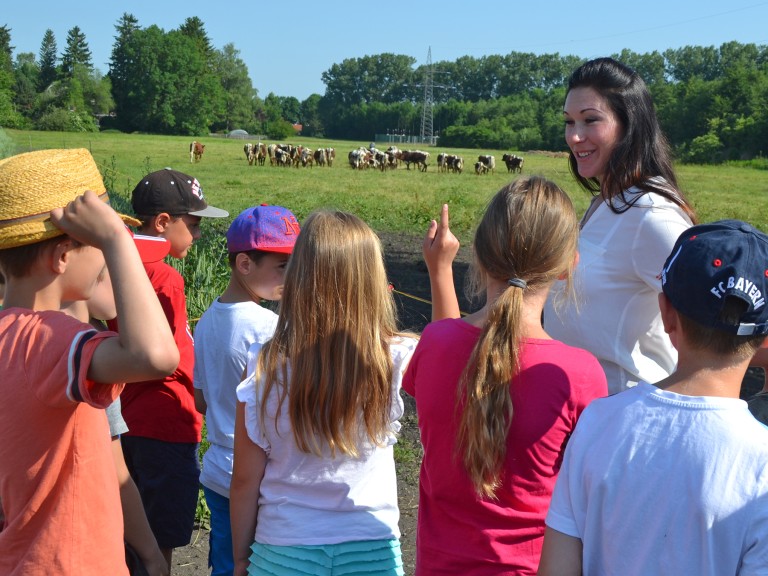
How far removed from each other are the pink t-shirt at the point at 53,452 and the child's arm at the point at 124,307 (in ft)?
0.21

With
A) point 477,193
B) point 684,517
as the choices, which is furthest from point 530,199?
point 477,193

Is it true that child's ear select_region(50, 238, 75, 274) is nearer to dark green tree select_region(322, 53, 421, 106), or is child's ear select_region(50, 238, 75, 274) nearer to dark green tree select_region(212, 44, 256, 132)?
dark green tree select_region(212, 44, 256, 132)

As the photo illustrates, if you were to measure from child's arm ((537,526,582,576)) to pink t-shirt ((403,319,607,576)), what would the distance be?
0.87 ft

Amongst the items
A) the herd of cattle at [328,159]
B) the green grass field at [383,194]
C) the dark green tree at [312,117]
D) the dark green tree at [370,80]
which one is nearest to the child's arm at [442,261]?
the green grass field at [383,194]

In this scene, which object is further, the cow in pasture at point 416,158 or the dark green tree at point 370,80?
the dark green tree at point 370,80

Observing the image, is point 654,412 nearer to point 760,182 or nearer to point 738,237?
point 738,237

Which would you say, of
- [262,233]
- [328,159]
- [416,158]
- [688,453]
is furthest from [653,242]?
[416,158]

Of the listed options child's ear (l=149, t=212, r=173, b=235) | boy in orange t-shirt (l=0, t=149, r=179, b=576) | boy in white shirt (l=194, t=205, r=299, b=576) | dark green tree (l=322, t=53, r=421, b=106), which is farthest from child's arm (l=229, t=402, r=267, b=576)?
dark green tree (l=322, t=53, r=421, b=106)

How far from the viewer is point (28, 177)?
172 centimetres

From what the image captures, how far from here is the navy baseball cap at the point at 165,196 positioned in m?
3.44

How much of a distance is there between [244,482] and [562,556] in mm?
923

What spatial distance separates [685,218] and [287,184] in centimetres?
2381

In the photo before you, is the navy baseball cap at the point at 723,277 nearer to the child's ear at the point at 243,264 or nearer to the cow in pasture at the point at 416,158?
the child's ear at the point at 243,264

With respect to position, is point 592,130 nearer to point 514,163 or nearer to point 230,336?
point 230,336
